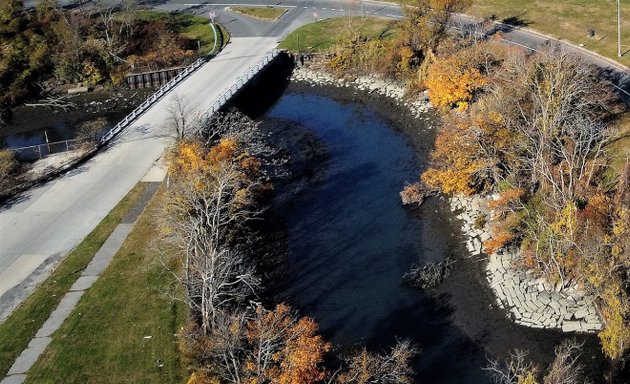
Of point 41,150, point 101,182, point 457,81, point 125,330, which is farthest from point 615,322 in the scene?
point 41,150

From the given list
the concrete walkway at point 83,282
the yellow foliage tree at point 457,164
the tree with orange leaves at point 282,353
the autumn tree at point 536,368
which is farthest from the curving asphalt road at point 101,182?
the autumn tree at point 536,368

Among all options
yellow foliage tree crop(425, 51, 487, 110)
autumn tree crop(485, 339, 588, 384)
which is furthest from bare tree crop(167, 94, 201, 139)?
autumn tree crop(485, 339, 588, 384)

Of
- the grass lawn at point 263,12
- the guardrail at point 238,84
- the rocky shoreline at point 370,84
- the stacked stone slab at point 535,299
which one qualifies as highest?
A: the grass lawn at point 263,12

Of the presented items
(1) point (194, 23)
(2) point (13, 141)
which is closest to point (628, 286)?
(2) point (13, 141)

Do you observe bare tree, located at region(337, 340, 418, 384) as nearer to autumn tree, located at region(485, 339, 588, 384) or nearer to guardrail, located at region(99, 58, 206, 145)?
autumn tree, located at region(485, 339, 588, 384)

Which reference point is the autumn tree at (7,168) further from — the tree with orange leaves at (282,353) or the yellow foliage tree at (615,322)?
the yellow foliage tree at (615,322)

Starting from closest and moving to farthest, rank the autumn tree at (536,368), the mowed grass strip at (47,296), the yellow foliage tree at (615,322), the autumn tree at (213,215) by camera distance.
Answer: the autumn tree at (536,368), the yellow foliage tree at (615,322), the autumn tree at (213,215), the mowed grass strip at (47,296)

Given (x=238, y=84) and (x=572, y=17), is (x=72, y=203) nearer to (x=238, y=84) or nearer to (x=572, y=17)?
(x=238, y=84)
